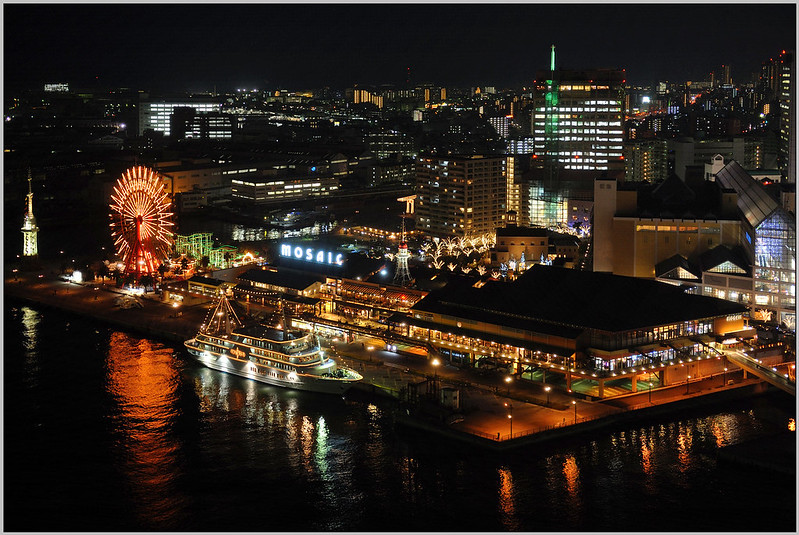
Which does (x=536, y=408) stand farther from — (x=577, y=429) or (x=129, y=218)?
(x=129, y=218)

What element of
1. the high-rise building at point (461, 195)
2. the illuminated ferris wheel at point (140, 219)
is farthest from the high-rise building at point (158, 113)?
the illuminated ferris wheel at point (140, 219)

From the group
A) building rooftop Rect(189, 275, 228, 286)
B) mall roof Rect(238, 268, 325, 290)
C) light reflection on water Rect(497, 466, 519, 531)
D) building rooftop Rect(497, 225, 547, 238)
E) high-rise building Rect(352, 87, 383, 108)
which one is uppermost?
high-rise building Rect(352, 87, 383, 108)

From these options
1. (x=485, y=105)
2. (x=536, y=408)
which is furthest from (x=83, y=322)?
(x=485, y=105)

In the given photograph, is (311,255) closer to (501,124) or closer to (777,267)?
(777,267)

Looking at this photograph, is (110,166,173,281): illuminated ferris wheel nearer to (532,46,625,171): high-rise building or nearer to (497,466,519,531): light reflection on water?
(497,466,519,531): light reflection on water

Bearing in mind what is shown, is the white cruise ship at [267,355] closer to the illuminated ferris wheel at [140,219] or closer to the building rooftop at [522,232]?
the illuminated ferris wheel at [140,219]

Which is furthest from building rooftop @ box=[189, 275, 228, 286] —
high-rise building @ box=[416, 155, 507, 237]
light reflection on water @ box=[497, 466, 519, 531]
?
light reflection on water @ box=[497, 466, 519, 531]
